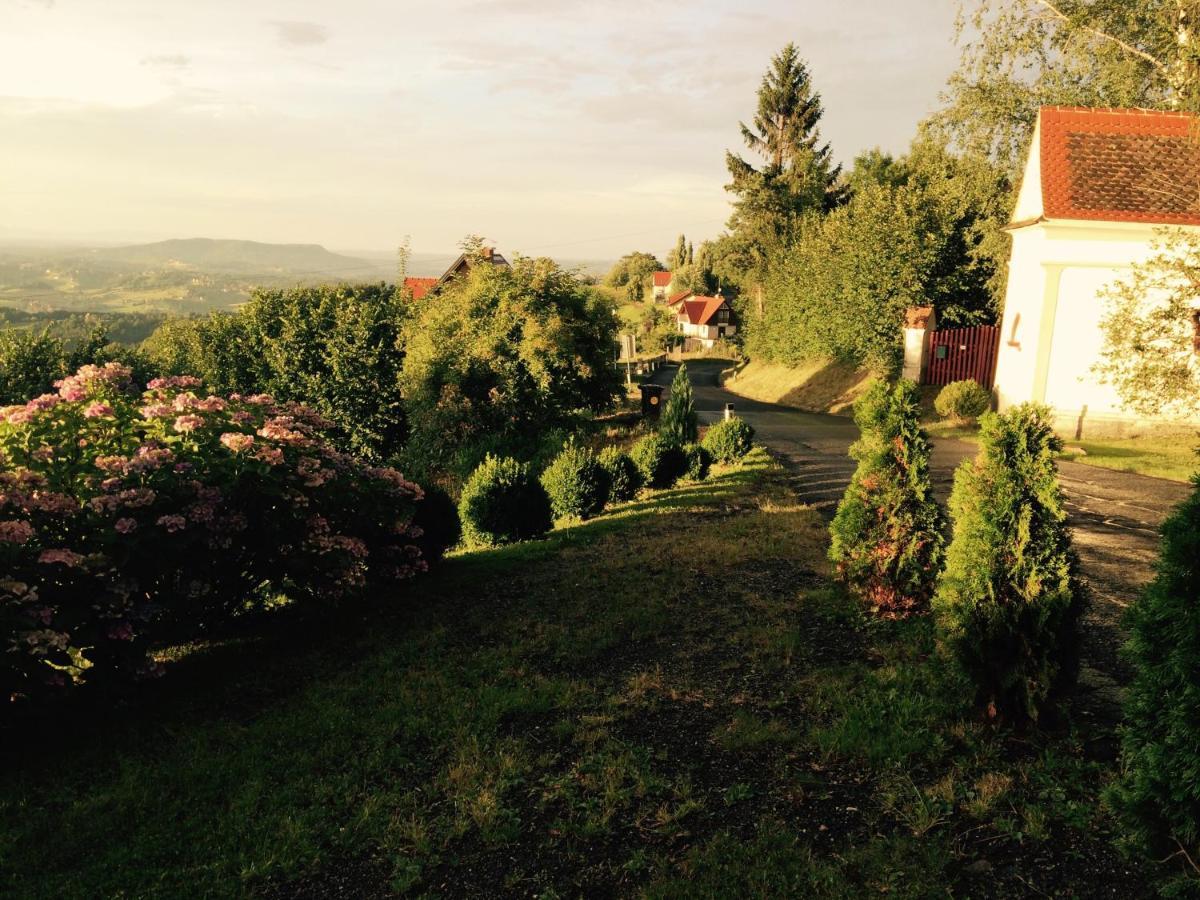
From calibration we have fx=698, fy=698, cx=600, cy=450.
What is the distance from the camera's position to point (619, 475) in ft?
52.6

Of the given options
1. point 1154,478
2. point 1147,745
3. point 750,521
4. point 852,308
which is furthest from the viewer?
point 852,308

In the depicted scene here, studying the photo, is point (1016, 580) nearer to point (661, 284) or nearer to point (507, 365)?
point (507, 365)

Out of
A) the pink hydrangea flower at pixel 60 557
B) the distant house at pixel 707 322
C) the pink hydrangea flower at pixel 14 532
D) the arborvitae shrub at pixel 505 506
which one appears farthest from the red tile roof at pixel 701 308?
the pink hydrangea flower at pixel 14 532

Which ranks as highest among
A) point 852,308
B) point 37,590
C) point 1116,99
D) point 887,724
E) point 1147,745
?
point 1116,99

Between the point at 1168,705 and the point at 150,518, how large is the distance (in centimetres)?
812

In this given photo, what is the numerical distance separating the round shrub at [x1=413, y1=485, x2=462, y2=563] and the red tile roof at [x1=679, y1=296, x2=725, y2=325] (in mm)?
83021

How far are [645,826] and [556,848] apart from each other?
63cm

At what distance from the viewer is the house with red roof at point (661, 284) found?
417 ft

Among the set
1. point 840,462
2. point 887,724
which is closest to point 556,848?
point 887,724

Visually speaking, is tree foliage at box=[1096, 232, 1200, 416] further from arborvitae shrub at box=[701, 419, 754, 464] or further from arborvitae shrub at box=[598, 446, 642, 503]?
arborvitae shrub at box=[598, 446, 642, 503]

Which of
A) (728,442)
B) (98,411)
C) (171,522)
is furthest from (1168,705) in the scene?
(728,442)

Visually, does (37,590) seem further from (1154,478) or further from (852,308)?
(852,308)

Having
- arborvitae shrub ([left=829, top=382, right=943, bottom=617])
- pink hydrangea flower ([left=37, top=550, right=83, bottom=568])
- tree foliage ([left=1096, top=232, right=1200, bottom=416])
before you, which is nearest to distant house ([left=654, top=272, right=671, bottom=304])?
tree foliage ([left=1096, top=232, right=1200, bottom=416])

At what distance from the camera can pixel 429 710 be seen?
656cm
